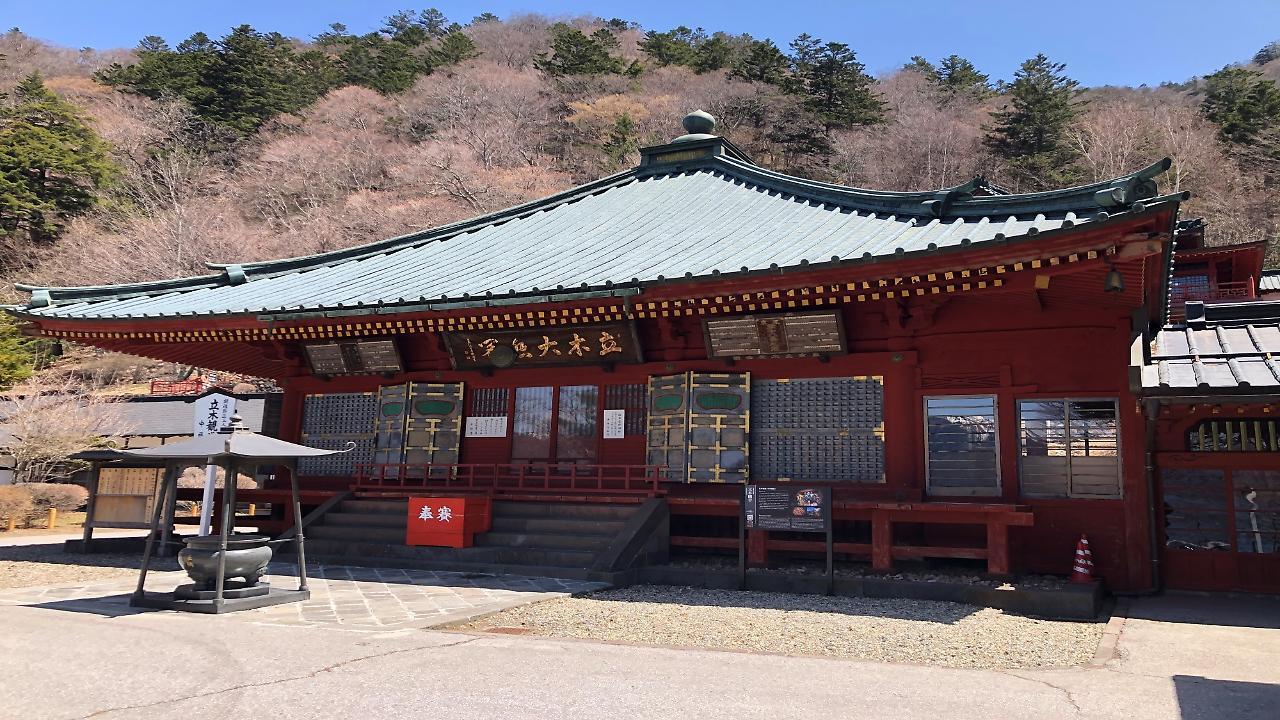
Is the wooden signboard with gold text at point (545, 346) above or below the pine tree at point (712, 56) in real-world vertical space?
below

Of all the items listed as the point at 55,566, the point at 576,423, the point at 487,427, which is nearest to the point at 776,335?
the point at 576,423

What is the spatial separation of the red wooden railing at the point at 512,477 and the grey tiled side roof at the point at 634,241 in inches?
123

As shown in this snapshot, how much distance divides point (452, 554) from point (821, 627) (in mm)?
6103

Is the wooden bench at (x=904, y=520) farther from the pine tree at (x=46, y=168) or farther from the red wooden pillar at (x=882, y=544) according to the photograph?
the pine tree at (x=46, y=168)

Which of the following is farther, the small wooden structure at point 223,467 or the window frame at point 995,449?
the window frame at point 995,449

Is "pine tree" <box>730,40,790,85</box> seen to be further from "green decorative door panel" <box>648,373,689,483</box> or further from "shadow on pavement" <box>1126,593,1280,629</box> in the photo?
"shadow on pavement" <box>1126,593,1280,629</box>

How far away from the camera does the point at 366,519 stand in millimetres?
→ 13672

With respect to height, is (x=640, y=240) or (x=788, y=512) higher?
(x=640, y=240)

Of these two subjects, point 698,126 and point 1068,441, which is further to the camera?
point 698,126

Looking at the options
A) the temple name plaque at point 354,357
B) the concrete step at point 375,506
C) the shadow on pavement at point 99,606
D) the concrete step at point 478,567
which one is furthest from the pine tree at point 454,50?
the shadow on pavement at point 99,606

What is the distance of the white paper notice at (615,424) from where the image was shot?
14.0 metres

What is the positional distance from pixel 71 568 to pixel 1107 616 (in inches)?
547

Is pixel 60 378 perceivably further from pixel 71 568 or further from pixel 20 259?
pixel 71 568

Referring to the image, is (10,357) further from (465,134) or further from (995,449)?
(465,134)
